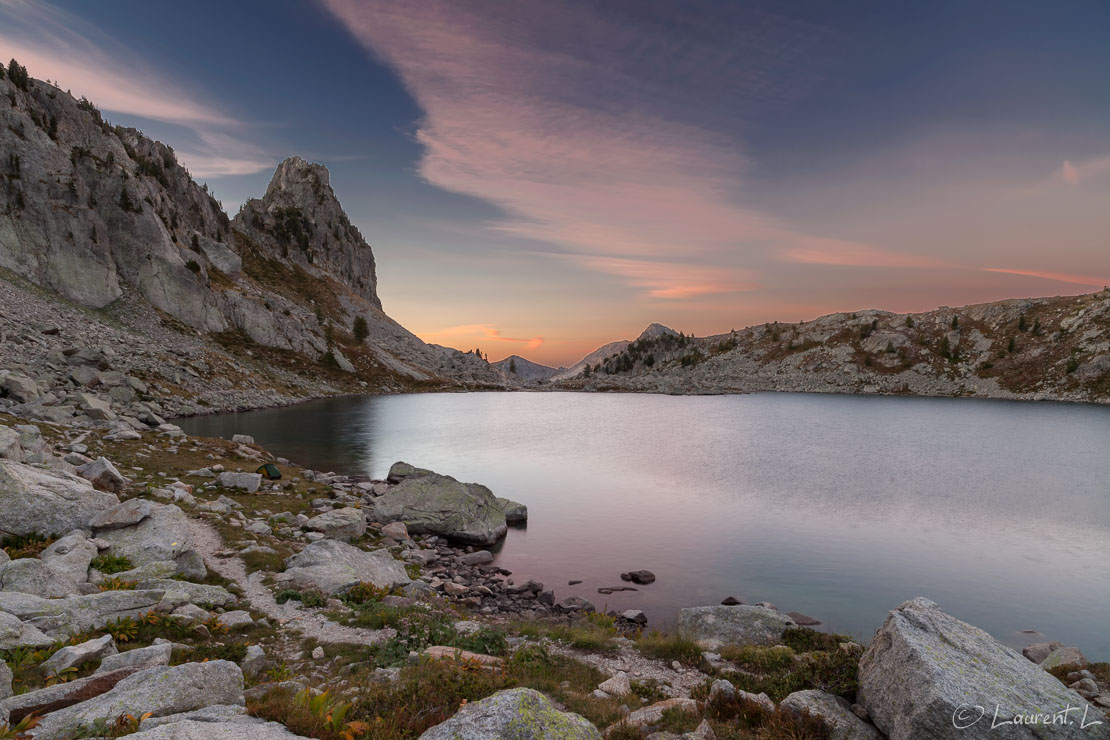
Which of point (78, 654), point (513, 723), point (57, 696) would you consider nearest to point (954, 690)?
point (513, 723)

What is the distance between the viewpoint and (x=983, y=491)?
45250mm

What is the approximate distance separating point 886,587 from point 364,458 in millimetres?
48562

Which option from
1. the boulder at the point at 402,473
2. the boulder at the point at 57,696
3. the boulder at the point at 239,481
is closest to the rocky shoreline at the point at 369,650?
the boulder at the point at 57,696

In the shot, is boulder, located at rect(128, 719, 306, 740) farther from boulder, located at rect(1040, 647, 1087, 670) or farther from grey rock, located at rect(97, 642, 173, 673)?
boulder, located at rect(1040, 647, 1087, 670)

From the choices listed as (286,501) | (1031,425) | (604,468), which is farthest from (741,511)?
(1031,425)

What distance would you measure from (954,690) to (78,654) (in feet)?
55.5

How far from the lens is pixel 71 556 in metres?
14.9

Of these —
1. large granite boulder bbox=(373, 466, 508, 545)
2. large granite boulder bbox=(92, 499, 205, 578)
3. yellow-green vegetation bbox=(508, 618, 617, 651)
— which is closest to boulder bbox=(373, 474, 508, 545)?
large granite boulder bbox=(373, 466, 508, 545)

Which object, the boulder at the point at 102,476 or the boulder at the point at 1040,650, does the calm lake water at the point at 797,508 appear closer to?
the boulder at the point at 1040,650

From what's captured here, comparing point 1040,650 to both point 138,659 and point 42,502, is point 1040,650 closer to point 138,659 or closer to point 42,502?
point 138,659

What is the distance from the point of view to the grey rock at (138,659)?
31.2 feet

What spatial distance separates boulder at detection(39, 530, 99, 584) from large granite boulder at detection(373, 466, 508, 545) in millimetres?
16147

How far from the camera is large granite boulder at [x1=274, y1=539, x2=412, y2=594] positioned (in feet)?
60.8

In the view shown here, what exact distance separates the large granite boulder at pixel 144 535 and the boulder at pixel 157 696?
9.95 meters
